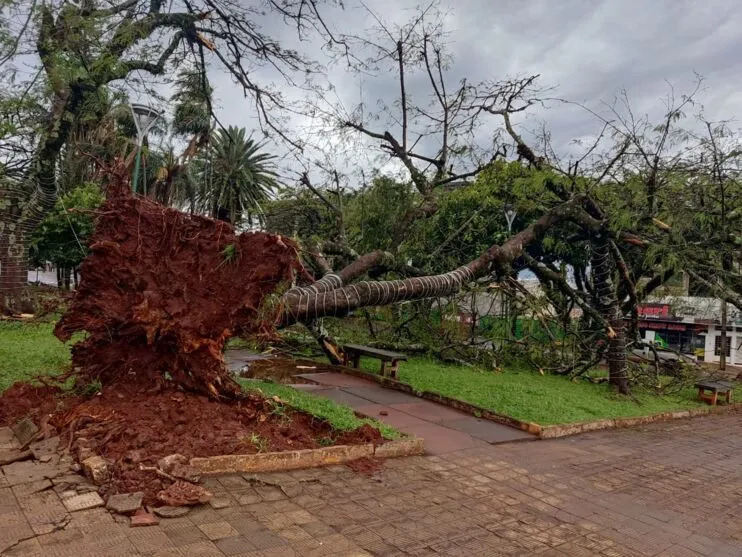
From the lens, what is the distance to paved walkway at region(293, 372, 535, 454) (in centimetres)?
670

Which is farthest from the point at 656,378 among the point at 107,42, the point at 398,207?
the point at 107,42

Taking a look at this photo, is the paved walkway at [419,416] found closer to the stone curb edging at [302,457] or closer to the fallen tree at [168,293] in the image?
the stone curb edging at [302,457]

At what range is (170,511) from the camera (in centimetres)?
Answer: 367

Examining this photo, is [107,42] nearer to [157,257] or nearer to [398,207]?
[157,257]

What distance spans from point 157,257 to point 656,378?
1076 centimetres

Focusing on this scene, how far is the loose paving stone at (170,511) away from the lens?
11.9 feet

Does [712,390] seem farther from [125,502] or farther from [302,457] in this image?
[125,502]

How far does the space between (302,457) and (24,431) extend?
238 cm

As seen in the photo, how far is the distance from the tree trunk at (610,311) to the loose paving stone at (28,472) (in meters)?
9.54

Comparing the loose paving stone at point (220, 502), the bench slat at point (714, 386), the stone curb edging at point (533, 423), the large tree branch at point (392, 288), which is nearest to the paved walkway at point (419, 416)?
the stone curb edging at point (533, 423)

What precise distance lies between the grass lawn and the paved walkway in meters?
0.50

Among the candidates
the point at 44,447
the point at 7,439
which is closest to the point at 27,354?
the point at 7,439

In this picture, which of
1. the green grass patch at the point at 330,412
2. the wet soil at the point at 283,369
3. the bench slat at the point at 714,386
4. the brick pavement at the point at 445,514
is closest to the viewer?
the brick pavement at the point at 445,514

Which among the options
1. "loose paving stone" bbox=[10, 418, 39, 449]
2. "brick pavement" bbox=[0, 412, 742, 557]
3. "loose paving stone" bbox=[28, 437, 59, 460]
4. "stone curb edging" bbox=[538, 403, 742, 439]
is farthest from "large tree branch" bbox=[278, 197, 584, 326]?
"stone curb edging" bbox=[538, 403, 742, 439]
